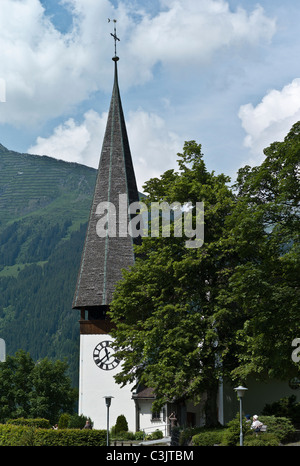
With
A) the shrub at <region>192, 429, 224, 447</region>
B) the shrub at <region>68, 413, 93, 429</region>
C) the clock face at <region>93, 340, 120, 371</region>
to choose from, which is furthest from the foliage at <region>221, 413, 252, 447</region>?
the clock face at <region>93, 340, 120, 371</region>

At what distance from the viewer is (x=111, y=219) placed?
5262 centimetres

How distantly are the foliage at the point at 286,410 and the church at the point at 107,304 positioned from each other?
1274cm

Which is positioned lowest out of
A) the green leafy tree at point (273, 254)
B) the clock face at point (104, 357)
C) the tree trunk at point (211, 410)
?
the tree trunk at point (211, 410)

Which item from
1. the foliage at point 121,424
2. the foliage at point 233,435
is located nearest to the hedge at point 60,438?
the foliage at point 233,435

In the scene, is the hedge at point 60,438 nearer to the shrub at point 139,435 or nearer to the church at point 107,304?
the church at point 107,304

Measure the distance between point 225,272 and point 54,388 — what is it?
3890 cm

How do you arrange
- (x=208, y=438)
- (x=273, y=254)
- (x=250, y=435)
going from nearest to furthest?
(x=250, y=435) < (x=273, y=254) < (x=208, y=438)

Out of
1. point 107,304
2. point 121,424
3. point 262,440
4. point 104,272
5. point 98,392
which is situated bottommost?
point 121,424

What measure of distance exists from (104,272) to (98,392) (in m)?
8.57

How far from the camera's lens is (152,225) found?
32.6 m

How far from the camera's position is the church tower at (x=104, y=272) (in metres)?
47.6

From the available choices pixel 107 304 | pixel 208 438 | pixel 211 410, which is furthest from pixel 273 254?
pixel 107 304

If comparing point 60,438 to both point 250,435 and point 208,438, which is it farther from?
point 250,435
